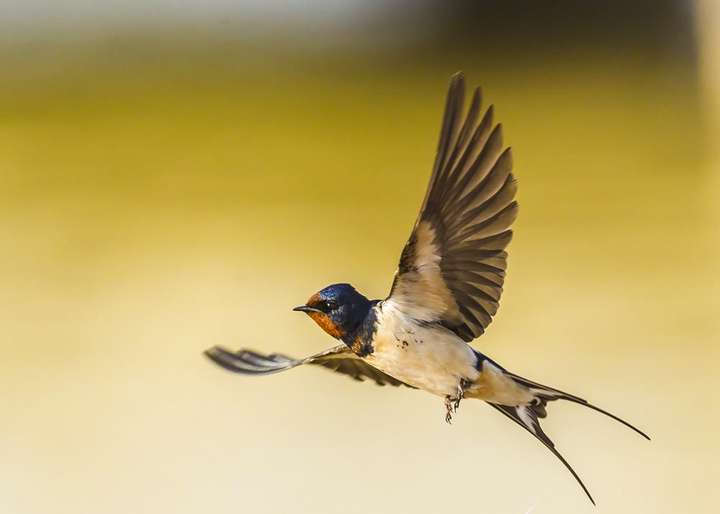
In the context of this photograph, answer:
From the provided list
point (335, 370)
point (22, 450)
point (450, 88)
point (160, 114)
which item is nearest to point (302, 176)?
point (160, 114)

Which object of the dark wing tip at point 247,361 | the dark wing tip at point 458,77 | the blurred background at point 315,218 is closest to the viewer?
the dark wing tip at point 458,77

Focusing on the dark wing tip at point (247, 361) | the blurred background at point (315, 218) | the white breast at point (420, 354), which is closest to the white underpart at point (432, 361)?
the white breast at point (420, 354)

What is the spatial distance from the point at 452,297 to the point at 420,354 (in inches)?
1.8

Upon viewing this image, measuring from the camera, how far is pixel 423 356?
622mm

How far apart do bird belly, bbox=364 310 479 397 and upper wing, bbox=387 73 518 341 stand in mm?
12

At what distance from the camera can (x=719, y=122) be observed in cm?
295

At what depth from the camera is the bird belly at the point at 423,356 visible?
62 centimetres

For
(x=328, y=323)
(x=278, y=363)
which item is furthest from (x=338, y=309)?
(x=278, y=363)

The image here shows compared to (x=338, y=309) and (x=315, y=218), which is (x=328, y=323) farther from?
(x=315, y=218)

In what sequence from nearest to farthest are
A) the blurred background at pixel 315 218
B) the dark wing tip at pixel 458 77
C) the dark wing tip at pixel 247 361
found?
1. the dark wing tip at pixel 458 77
2. the dark wing tip at pixel 247 361
3. the blurred background at pixel 315 218

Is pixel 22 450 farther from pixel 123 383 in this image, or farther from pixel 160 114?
pixel 160 114

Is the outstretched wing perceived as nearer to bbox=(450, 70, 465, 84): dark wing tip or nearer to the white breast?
the white breast

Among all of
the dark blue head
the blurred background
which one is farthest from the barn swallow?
the blurred background

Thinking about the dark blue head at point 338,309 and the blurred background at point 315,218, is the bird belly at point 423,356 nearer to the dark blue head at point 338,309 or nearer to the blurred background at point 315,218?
the dark blue head at point 338,309
